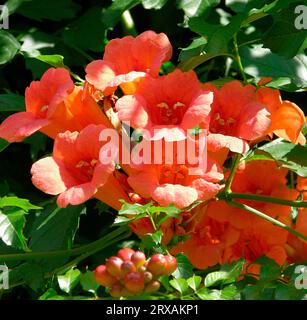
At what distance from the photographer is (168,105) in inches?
109

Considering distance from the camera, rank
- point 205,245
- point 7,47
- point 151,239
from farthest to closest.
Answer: point 7,47, point 205,245, point 151,239

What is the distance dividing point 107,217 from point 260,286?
160 cm

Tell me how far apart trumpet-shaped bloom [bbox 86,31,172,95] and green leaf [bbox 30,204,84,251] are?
565mm

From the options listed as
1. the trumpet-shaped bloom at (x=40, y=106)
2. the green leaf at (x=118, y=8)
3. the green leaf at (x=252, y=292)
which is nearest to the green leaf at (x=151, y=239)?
the green leaf at (x=252, y=292)

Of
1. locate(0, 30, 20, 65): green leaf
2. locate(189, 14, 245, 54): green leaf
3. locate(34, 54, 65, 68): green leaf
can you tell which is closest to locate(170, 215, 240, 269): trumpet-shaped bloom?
locate(189, 14, 245, 54): green leaf

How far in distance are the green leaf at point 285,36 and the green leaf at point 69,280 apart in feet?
3.15

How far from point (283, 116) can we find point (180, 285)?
76cm

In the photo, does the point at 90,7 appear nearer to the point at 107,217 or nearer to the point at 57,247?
the point at 107,217

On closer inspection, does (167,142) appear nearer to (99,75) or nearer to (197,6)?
(99,75)

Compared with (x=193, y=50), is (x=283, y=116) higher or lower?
lower

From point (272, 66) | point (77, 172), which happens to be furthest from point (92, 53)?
point (77, 172)

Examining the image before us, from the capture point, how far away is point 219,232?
306cm

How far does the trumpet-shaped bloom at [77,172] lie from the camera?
253 centimetres

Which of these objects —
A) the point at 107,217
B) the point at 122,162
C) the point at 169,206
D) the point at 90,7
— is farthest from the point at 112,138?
the point at 90,7
